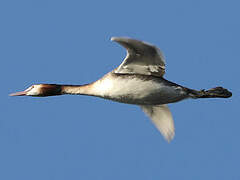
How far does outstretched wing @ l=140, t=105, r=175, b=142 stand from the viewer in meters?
14.0

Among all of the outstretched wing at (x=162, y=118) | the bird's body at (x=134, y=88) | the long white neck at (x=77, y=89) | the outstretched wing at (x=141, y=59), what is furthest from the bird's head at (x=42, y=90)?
the outstretched wing at (x=162, y=118)

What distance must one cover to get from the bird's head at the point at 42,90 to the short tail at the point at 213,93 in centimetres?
306

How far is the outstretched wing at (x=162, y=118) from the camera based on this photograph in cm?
1396

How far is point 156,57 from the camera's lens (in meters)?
11.9

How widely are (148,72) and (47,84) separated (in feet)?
8.25

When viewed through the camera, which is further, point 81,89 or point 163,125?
point 163,125

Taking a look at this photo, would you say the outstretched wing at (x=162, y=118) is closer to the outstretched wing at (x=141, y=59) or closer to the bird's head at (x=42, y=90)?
the outstretched wing at (x=141, y=59)

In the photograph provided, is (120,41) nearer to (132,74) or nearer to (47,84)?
(132,74)

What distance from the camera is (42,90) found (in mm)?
13359

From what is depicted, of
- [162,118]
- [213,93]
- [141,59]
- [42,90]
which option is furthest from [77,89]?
[213,93]

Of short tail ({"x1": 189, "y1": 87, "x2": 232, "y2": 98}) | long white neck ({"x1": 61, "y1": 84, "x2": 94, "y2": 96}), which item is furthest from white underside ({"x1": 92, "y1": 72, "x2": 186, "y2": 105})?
short tail ({"x1": 189, "y1": 87, "x2": 232, "y2": 98})

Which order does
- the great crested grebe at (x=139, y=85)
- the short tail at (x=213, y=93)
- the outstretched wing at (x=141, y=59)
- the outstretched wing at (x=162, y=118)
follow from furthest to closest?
1. the outstretched wing at (x=162, y=118)
2. the short tail at (x=213, y=93)
3. the great crested grebe at (x=139, y=85)
4. the outstretched wing at (x=141, y=59)

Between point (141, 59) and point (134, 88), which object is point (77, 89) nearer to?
point (134, 88)

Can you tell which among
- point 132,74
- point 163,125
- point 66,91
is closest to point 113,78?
point 132,74
